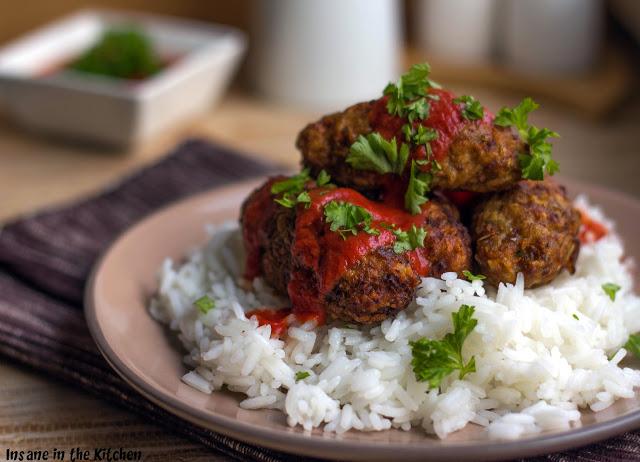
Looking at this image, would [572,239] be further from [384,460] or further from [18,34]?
[18,34]

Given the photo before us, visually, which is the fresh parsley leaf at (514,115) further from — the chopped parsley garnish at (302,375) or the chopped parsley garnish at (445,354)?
the chopped parsley garnish at (302,375)

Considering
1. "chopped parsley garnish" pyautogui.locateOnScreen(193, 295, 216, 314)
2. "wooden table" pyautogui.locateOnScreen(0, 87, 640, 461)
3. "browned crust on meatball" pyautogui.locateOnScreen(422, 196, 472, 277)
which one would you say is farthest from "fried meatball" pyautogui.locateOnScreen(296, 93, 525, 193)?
"wooden table" pyautogui.locateOnScreen(0, 87, 640, 461)

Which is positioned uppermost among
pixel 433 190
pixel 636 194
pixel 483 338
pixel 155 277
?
pixel 433 190

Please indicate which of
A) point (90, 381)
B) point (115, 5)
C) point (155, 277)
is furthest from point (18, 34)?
point (90, 381)

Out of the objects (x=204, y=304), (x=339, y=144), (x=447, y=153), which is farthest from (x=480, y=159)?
(x=204, y=304)

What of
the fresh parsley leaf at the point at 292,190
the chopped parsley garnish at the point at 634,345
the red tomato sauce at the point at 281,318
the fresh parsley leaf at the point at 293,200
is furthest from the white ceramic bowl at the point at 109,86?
the chopped parsley garnish at the point at 634,345

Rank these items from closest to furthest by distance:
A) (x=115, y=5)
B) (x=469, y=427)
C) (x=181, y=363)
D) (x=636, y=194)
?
(x=469, y=427) < (x=181, y=363) < (x=636, y=194) < (x=115, y=5)

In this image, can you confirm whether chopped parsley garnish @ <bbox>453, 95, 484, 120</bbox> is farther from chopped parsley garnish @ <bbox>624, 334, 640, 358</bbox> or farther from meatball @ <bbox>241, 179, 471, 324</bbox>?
chopped parsley garnish @ <bbox>624, 334, 640, 358</bbox>
